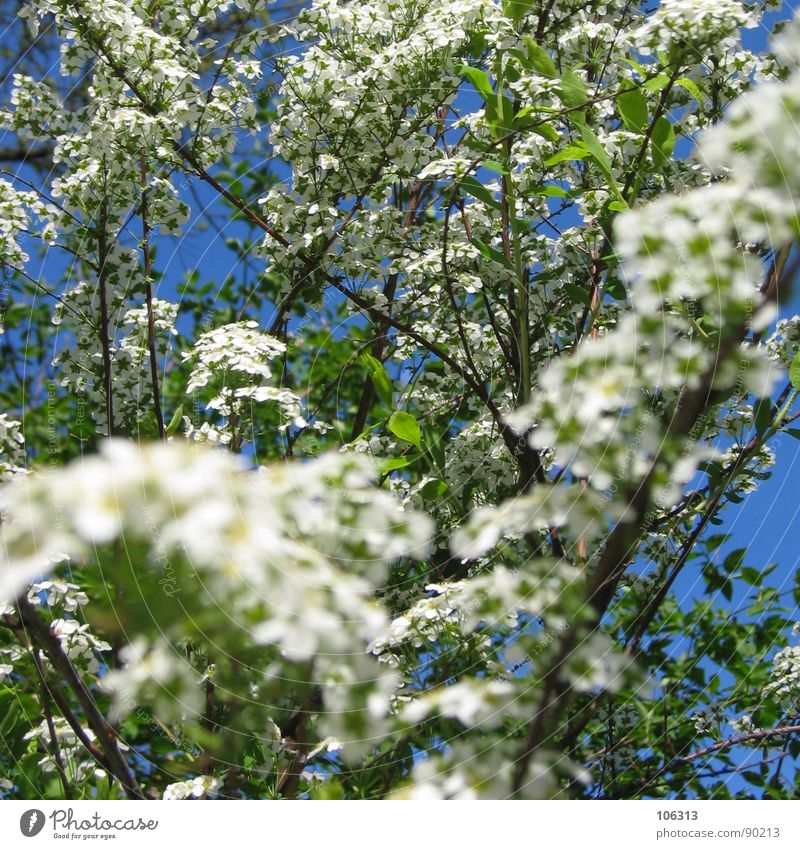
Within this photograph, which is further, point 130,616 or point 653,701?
point 653,701

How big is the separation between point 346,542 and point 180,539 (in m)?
0.16

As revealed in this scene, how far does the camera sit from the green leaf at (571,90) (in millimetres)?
842

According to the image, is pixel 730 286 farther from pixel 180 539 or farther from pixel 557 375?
pixel 180 539

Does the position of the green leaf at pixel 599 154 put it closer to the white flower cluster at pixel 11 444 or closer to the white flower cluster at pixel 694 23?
the white flower cluster at pixel 694 23

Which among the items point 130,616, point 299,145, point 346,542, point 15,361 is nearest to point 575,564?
point 346,542

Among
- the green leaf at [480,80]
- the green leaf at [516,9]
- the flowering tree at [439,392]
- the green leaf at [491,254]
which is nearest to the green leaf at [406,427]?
the flowering tree at [439,392]

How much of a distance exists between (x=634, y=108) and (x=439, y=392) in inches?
13.4

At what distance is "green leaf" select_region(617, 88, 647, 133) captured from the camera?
85cm

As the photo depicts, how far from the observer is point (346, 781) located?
814 mm

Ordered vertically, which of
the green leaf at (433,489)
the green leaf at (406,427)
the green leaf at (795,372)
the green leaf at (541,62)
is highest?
the green leaf at (541,62)

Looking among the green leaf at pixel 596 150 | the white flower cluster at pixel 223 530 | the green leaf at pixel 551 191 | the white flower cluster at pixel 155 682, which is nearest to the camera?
the white flower cluster at pixel 223 530

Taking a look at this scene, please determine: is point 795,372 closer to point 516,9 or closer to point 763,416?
point 763,416

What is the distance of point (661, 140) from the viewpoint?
87 centimetres
